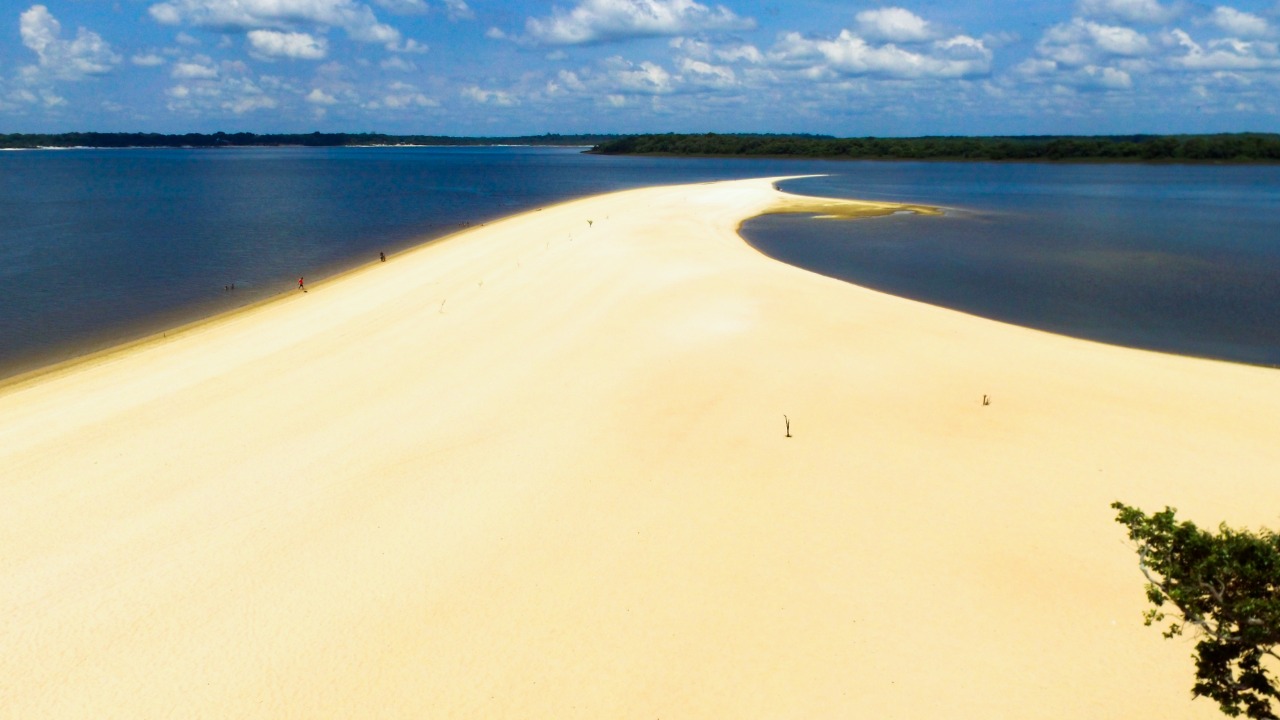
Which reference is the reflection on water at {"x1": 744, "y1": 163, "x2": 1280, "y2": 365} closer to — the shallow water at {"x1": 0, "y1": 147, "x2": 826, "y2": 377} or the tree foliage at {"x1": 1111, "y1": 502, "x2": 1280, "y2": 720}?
the tree foliage at {"x1": 1111, "y1": 502, "x2": 1280, "y2": 720}

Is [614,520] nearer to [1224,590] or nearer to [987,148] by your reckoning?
[1224,590]

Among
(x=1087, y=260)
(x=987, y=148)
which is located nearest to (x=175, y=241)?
(x=1087, y=260)

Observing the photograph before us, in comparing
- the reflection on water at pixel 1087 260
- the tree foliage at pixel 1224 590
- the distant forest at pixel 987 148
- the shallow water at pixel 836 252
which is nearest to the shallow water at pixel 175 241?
the shallow water at pixel 836 252

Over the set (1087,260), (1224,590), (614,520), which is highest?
(1224,590)

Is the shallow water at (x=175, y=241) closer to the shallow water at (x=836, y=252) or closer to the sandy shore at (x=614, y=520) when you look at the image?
the shallow water at (x=836, y=252)

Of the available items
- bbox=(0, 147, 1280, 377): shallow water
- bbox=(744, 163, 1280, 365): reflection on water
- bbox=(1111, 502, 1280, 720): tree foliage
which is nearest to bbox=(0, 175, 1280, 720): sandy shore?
bbox=(1111, 502, 1280, 720): tree foliage

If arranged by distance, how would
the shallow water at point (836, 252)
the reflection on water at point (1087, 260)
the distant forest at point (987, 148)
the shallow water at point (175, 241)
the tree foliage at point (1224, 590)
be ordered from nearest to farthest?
the tree foliage at point (1224, 590)
the reflection on water at point (1087, 260)
the shallow water at point (836, 252)
the shallow water at point (175, 241)
the distant forest at point (987, 148)

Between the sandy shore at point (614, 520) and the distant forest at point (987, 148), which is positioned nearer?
the sandy shore at point (614, 520)
